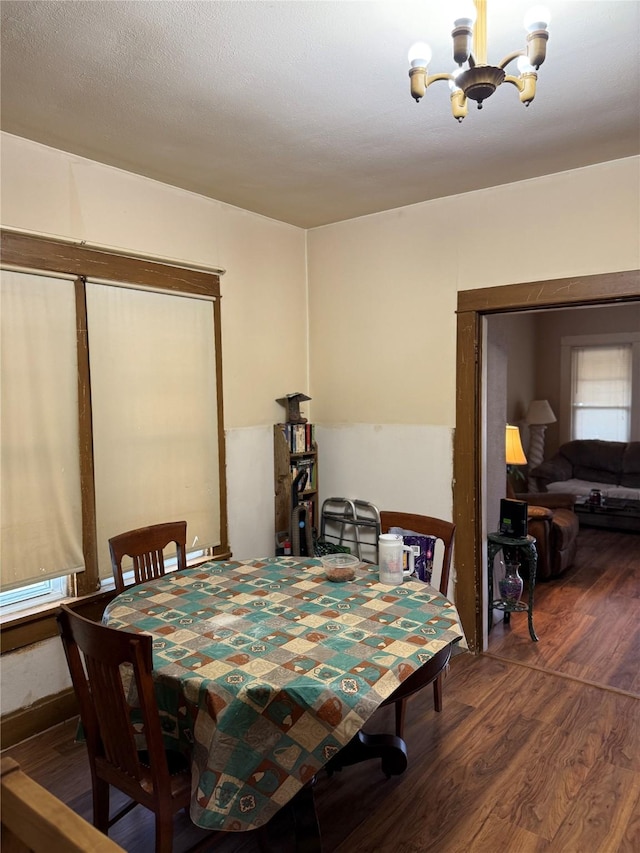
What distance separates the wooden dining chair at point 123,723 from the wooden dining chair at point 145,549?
81 centimetres

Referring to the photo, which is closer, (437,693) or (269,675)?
(269,675)

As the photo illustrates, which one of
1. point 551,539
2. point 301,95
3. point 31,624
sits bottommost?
point 551,539

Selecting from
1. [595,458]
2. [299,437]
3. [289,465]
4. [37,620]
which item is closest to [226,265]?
[299,437]

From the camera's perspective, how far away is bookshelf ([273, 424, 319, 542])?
3742 mm

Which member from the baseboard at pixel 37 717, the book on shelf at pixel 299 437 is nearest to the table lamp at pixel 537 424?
the book on shelf at pixel 299 437

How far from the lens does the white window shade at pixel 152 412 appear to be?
2881 millimetres

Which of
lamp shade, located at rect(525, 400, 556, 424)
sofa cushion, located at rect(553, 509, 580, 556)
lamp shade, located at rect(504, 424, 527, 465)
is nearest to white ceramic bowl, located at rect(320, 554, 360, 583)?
lamp shade, located at rect(504, 424, 527, 465)

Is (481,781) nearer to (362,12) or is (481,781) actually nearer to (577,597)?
(577,597)

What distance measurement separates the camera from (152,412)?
3.10 meters

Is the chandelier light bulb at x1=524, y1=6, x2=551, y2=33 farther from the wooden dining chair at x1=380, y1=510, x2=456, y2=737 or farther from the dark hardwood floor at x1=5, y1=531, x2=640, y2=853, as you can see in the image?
the dark hardwood floor at x1=5, y1=531, x2=640, y2=853

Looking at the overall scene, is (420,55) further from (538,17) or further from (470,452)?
(470,452)

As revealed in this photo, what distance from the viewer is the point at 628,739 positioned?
8.42ft

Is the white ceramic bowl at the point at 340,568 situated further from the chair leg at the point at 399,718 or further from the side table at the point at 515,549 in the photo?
the side table at the point at 515,549

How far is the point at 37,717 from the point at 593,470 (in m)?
5.92
